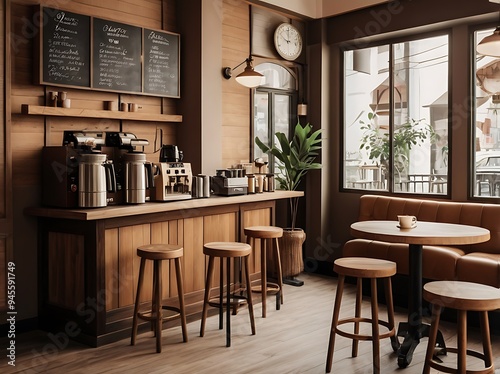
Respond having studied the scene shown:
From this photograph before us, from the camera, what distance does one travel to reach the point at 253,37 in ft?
19.4

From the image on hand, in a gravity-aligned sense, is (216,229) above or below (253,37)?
below

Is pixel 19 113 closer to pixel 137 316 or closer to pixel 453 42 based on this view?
pixel 137 316

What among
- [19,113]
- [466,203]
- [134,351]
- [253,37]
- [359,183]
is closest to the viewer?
[134,351]

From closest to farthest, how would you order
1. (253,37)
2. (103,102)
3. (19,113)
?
(19,113) < (103,102) < (253,37)

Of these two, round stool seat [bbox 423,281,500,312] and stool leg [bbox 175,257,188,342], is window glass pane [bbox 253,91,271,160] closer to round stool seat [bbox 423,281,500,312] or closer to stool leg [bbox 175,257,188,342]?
stool leg [bbox 175,257,188,342]

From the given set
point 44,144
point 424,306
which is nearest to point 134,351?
point 44,144

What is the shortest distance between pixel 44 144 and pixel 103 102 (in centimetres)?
70

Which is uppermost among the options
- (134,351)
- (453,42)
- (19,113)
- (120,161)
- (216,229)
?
(453,42)

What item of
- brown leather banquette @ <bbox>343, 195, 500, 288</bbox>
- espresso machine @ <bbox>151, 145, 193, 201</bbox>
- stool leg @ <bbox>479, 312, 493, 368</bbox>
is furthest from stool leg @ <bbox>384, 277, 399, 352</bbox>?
espresso machine @ <bbox>151, 145, 193, 201</bbox>

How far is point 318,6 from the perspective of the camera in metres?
6.23

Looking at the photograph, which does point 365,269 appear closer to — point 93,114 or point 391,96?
point 93,114

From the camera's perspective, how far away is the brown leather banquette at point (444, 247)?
4.35m

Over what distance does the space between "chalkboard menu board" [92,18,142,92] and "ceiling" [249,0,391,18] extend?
58.9 inches

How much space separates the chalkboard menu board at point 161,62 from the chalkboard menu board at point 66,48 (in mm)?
653
